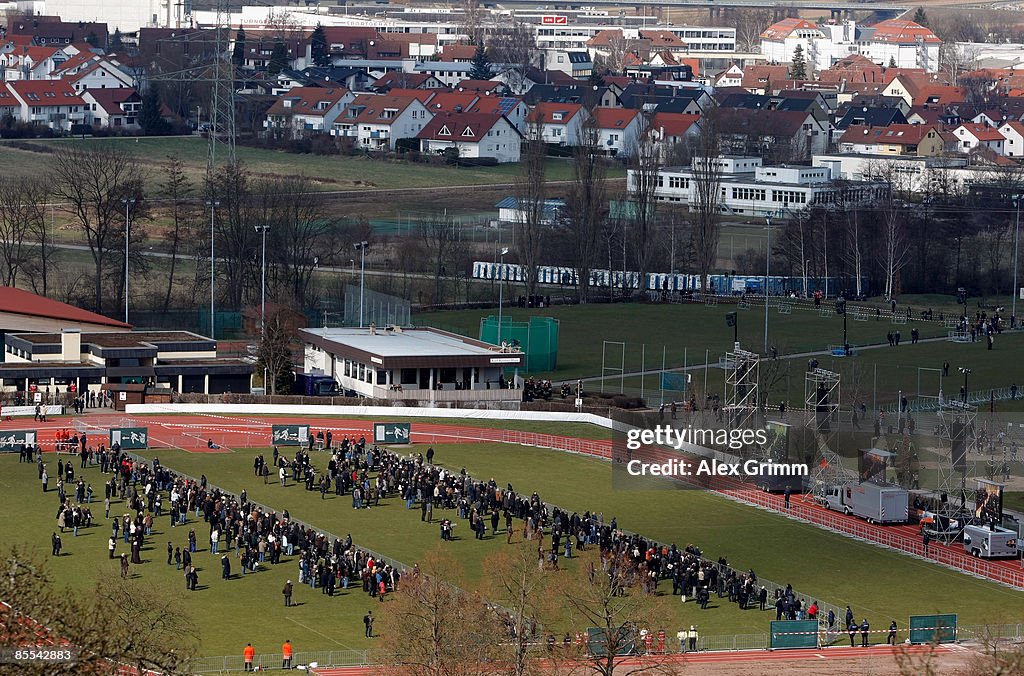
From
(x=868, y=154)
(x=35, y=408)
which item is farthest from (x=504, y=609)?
(x=868, y=154)

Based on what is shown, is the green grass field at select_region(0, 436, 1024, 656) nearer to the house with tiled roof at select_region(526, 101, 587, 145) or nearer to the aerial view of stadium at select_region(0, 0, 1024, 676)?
the aerial view of stadium at select_region(0, 0, 1024, 676)

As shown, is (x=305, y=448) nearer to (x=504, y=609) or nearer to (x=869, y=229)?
(x=504, y=609)

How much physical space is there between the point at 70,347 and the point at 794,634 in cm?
3980

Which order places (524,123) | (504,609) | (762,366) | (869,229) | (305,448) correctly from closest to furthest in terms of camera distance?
(504,609) → (305,448) → (762,366) → (869,229) → (524,123)

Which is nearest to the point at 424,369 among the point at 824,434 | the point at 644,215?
the point at 824,434

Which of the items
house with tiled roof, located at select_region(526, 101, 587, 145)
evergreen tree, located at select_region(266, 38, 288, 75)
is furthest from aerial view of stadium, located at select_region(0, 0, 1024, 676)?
evergreen tree, located at select_region(266, 38, 288, 75)

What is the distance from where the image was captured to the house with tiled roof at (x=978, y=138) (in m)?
169

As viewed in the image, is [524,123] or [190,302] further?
[524,123]

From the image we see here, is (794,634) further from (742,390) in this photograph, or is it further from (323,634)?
(742,390)

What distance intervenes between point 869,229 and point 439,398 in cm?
4561

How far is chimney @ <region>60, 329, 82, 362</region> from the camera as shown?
7688 centimetres

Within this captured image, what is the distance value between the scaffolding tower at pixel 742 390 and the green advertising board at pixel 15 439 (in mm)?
23152

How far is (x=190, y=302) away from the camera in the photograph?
98.9 m

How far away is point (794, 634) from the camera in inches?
1815
